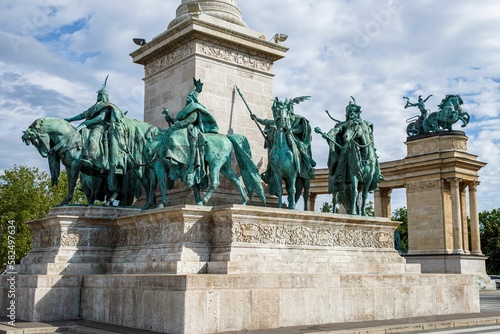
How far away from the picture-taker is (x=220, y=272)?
1382 cm

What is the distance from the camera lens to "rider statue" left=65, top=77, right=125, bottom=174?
1772 centimetres

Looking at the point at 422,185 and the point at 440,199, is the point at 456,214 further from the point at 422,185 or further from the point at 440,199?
the point at 422,185

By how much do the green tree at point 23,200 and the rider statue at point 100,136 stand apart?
29.8 meters

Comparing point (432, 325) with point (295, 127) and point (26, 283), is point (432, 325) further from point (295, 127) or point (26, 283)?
point (26, 283)

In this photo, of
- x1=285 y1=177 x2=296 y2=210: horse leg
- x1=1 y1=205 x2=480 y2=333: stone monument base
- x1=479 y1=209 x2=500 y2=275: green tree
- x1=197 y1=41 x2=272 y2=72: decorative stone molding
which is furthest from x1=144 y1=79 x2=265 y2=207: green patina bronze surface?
x1=479 y1=209 x2=500 y2=275: green tree

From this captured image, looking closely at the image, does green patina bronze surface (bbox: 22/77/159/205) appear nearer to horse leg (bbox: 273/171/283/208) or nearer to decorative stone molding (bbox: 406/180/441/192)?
horse leg (bbox: 273/171/283/208)

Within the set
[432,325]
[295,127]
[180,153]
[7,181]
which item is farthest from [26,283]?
[7,181]

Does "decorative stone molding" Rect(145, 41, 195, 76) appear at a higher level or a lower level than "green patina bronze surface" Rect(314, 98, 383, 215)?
higher

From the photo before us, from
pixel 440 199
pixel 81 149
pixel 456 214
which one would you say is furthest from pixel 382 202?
pixel 81 149

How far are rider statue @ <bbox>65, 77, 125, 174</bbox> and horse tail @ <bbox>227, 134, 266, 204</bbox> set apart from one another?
3.47 m

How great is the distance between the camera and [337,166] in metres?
19.3

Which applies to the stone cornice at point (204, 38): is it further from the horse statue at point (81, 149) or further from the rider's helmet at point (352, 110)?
the rider's helmet at point (352, 110)

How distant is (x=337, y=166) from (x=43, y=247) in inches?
355

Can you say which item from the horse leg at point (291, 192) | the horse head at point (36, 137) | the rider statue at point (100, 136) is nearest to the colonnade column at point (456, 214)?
the horse leg at point (291, 192)
